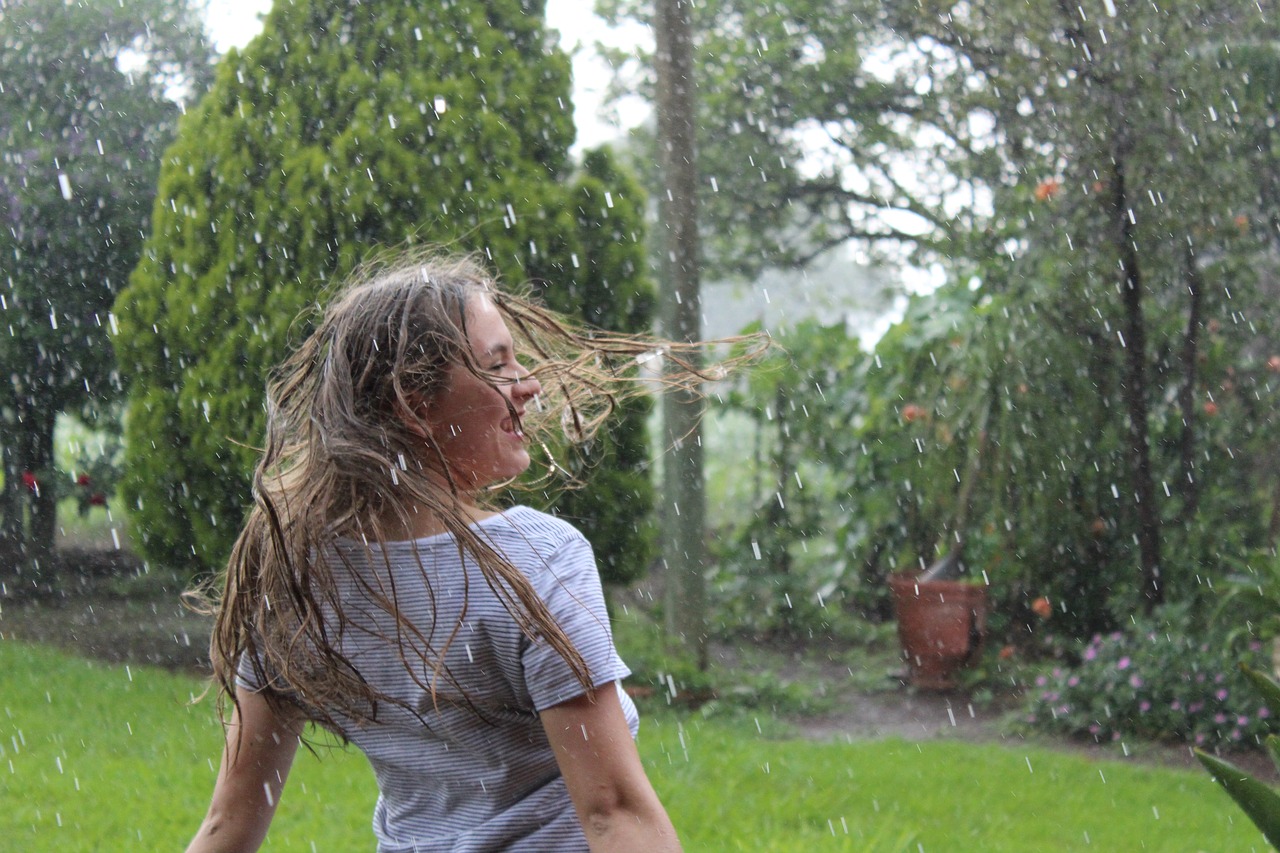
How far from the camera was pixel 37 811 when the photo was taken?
13.0 ft

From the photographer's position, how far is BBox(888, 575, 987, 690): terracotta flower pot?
6.51 meters

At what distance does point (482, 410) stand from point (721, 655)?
5846mm

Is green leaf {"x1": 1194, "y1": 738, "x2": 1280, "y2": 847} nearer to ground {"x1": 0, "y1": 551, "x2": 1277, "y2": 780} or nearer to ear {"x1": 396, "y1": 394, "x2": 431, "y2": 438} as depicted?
ear {"x1": 396, "y1": 394, "x2": 431, "y2": 438}

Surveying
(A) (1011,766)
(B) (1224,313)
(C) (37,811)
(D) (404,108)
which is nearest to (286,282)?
(D) (404,108)

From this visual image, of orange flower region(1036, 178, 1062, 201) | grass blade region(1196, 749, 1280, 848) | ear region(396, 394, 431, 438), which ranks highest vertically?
→ orange flower region(1036, 178, 1062, 201)

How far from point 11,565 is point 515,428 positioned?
24.1ft

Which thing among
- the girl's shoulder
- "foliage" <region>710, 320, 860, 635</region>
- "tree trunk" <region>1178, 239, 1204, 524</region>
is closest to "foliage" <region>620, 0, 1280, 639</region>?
"tree trunk" <region>1178, 239, 1204, 524</region>

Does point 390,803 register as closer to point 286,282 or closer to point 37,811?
point 37,811

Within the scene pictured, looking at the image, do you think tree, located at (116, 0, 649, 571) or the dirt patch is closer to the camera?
tree, located at (116, 0, 649, 571)

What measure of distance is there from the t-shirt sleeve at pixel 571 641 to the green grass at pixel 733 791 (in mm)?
2342

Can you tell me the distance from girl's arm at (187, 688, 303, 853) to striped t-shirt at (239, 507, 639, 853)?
22 centimetres

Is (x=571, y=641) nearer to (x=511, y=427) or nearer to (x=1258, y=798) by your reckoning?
(x=511, y=427)

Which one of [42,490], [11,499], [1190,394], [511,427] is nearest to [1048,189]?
[1190,394]

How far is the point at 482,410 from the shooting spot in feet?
4.87
